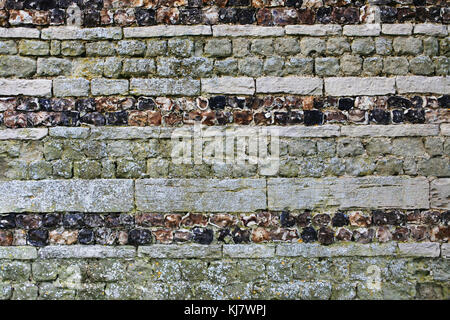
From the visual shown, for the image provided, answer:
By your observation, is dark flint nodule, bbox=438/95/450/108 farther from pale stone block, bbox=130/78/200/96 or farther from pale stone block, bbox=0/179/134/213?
pale stone block, bbox=0/179/134/213

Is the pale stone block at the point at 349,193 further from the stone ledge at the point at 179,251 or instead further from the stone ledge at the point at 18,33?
the stone ledge at the point at 18,33

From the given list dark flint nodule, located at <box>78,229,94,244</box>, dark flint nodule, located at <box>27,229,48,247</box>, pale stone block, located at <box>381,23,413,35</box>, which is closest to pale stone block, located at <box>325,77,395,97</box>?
pale stone block, located at <box>381,23,413,35</box>

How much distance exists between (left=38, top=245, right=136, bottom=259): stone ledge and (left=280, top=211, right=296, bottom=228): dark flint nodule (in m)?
1.39

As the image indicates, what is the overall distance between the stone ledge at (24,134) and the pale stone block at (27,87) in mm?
334

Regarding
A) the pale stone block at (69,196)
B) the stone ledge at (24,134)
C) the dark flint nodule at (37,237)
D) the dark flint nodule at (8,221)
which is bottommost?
the dark flint nodule at (37,237)

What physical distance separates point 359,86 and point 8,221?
349 cm

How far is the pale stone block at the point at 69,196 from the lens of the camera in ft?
11.1

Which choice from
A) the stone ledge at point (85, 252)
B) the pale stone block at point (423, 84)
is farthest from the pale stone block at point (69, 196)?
the pale stone block at point (423, 84)

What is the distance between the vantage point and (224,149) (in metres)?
3.43

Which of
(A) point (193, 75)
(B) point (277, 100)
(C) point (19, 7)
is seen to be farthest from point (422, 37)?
(C) point (19, 7)

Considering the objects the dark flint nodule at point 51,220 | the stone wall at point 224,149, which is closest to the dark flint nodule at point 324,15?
the stone wall at point 224,149

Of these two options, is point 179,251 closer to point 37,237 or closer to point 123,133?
Answer: point 123,133

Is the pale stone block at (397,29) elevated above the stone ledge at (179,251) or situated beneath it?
elevated above

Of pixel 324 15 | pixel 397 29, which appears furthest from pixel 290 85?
pixel 397 29
